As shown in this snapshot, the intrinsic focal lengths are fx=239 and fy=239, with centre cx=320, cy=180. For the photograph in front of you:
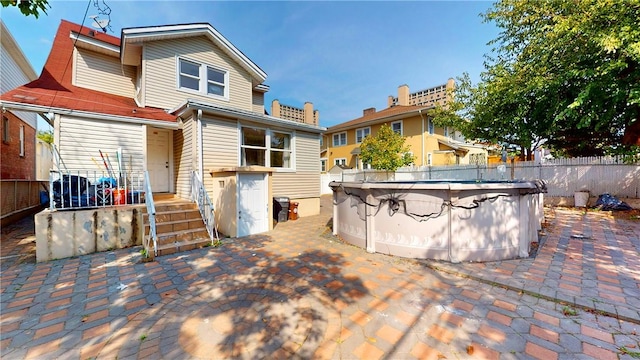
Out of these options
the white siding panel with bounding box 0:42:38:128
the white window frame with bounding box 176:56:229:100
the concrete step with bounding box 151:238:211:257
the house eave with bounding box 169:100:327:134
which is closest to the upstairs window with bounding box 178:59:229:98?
the white window frame with bounding box 176:56:229:100

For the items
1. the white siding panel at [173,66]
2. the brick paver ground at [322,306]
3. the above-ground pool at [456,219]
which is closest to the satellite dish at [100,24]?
the white siding panel at [173,66]

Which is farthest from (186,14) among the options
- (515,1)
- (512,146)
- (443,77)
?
(443,77)

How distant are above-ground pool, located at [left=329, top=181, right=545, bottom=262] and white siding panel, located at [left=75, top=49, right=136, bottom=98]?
1119 cm

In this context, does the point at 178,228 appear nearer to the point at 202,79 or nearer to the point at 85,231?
the point at 85,231

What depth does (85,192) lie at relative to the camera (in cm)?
601

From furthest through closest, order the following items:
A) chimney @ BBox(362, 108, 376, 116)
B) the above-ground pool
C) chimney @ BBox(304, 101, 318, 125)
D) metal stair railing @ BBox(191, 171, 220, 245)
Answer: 1. chimney @ BBox(362, 108, 376, 116)
2. chimney @ BBox(304, 101, 318, 125)
3. metal stair railing @ BBox(191, 171, 220, 245)
4. the above-ground pool

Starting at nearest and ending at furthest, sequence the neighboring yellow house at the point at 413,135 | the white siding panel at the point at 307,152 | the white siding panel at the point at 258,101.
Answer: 1. the white siding panel at the point at 307,152
2. the white siding panel at the point at 258,101
3. the neighboring yellow house at the point at 413,135

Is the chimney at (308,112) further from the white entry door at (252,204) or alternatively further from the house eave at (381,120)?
the white entry door at (252,204)

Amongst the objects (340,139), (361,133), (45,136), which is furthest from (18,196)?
(45,136)

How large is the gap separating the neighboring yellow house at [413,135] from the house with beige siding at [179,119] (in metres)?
11.7

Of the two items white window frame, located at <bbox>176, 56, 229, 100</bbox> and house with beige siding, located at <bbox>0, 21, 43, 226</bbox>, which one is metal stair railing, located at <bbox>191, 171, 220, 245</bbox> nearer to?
white window frame, located at <bbox>176, 56, 229, 100</bbox>

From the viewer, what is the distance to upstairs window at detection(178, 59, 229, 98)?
956cm

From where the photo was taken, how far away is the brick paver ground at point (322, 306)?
7.82 feet

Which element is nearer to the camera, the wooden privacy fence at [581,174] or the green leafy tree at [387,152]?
the wooden privacy fence at [581,174]
